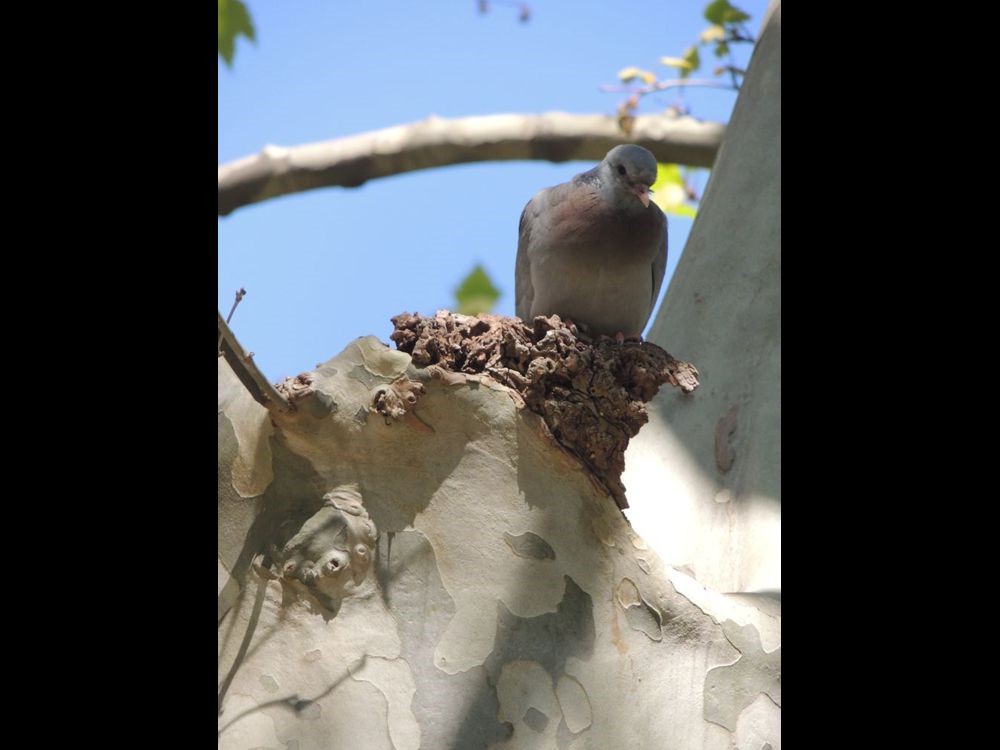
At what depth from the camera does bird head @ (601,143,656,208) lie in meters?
3.72

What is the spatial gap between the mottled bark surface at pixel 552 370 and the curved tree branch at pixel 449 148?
3.22 meters

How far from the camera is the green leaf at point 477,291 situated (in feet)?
18.8

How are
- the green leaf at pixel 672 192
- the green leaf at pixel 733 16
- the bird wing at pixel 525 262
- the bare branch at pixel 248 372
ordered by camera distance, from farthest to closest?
the green leaf at pixel 672 192 → the green leaf at pixel 733 16 → the bird wing at pixel 525 262 → the bare branch at pixel 248 372

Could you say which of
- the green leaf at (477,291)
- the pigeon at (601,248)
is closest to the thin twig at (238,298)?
the pigeon at (601,248)

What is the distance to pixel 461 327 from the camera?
2611mm

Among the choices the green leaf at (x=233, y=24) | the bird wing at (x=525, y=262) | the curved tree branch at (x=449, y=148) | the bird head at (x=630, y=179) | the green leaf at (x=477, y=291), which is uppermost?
the green leaf at (x=233, y=24)

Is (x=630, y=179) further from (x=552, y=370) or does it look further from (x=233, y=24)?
(x=233, y=24)

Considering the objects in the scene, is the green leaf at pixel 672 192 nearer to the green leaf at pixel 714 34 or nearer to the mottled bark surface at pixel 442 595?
the green leaf at pixel 714 34

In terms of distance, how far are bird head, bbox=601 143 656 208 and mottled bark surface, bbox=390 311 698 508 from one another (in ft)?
3.65

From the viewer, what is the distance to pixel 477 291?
577 centimetres

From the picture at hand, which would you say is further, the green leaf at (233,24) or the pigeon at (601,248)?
the green leaf at (233,24)

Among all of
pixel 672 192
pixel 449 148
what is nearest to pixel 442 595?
pixel 449 148

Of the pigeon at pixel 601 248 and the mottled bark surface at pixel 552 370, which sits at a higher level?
the mottled bark surface at pixel 552 370
